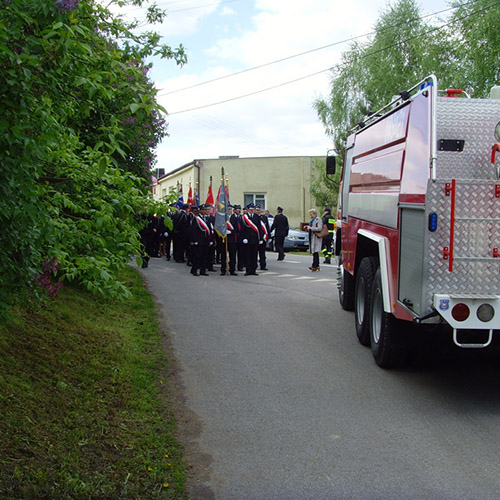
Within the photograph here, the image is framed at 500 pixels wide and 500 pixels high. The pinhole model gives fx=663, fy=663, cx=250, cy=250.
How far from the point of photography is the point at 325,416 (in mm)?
5969

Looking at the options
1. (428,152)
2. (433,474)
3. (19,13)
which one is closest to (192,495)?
(433,474)

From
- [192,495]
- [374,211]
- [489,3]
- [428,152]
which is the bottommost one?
[192,495]

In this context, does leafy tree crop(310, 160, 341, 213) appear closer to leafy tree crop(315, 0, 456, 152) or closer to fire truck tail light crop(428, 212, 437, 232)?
leafy tree crop(315, 0, 456, 152)

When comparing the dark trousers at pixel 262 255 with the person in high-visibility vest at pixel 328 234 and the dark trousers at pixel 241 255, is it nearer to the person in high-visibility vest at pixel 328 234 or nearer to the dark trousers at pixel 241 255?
the dark trousers at pixel 241 255

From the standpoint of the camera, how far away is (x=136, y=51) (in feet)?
15.4

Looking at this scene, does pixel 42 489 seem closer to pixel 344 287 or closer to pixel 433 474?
pixel 433 474

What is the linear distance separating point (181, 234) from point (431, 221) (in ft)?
57.1

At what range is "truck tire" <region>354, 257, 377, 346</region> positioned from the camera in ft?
27.3

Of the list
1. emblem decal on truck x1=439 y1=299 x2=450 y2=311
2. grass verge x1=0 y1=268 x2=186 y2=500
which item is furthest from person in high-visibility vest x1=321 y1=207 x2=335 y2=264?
emblem decal on truck x1=439 y1=299 x2=450 y2=311

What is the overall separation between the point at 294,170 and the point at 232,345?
3784cm

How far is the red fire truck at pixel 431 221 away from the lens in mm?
5699

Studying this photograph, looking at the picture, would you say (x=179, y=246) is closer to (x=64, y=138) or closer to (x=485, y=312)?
(x=485, y=312)

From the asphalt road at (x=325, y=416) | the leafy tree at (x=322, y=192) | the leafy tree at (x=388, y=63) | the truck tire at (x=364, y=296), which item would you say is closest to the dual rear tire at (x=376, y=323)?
the truck tire at (x=364, y=296)

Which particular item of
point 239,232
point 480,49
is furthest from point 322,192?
point 239,232
